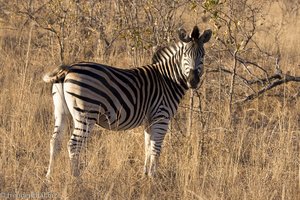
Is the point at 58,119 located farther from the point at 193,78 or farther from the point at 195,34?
the point at 195,34

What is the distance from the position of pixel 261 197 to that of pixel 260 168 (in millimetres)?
708

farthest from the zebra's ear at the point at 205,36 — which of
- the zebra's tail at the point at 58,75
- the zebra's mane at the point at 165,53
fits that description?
the zebra's tail at the point at 58,75

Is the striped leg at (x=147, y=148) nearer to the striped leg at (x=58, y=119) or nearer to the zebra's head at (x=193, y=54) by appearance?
the zebra's head at (x=193, y=54)

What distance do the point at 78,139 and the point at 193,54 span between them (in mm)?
1549

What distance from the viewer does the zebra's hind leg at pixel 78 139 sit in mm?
5285

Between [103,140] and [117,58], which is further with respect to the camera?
[117,58]

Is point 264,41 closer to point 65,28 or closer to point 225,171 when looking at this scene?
point 65,28

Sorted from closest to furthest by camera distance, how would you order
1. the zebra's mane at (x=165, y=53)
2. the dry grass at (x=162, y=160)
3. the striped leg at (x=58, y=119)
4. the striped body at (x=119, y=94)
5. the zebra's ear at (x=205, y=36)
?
1. the dry grass at (x=162, y=160)
2. the striped body at (x=119, y=94)
3. the striped leg at (x=58, y=119)
4. the zebra's ear at (x=205, y=36)
5. the zebra's mane at (x=165, y=53)

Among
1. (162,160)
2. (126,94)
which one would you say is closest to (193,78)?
(126,94)

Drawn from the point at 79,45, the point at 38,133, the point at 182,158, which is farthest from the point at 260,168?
the point at 79,45

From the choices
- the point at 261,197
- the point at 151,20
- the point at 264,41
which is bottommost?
the point at 261,197

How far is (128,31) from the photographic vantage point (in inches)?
350

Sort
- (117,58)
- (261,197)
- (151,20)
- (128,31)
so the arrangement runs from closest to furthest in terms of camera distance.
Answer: (261,197), (151,20), (128,31), (117,58)

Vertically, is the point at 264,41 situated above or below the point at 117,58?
above
